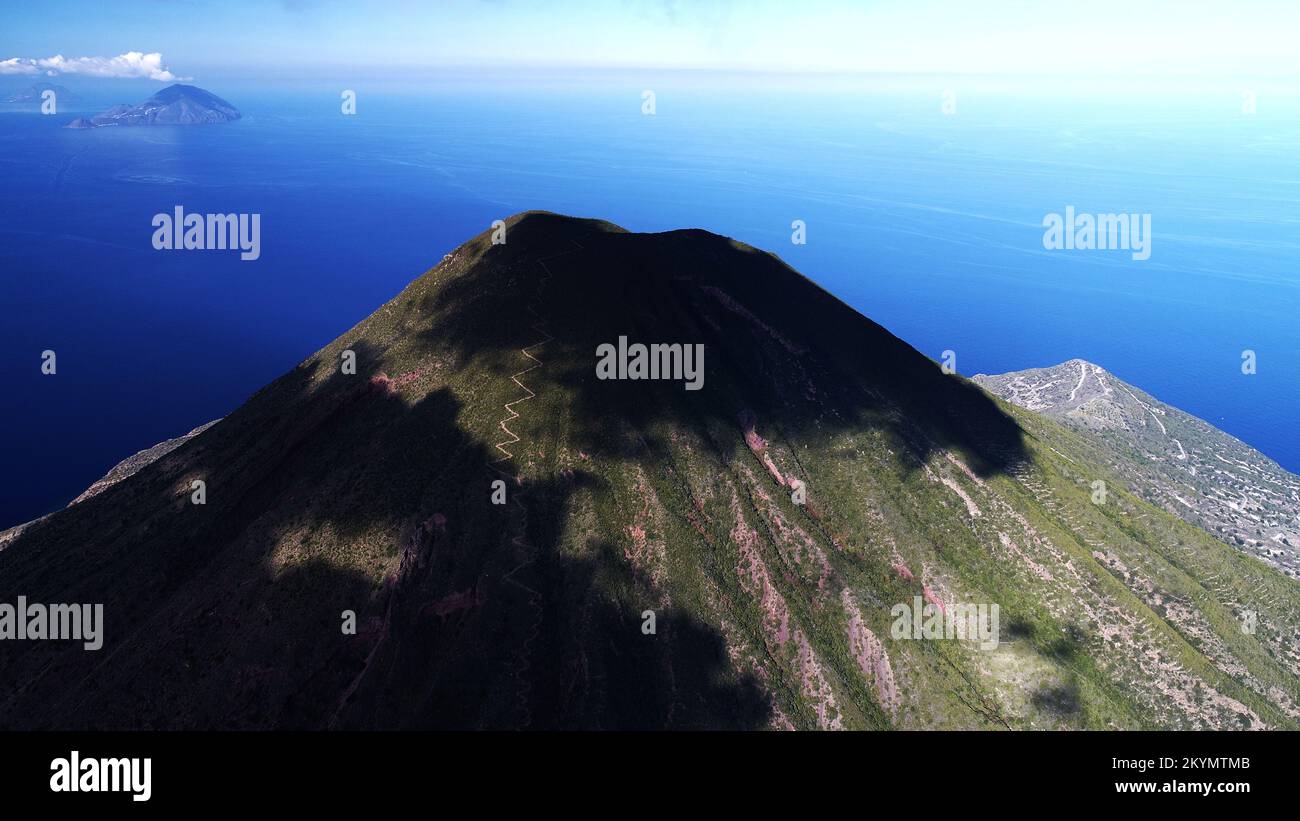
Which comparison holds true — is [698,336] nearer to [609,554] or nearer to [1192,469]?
[609,554]

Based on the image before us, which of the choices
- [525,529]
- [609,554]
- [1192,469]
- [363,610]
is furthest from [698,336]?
[1192,469]

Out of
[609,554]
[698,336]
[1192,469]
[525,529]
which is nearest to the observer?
[609,554]

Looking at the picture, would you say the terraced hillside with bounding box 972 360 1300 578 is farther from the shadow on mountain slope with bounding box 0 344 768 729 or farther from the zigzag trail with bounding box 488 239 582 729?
the zigzag trail with bounding box 488 239 582 729

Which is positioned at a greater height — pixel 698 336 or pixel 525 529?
pixel 698 336

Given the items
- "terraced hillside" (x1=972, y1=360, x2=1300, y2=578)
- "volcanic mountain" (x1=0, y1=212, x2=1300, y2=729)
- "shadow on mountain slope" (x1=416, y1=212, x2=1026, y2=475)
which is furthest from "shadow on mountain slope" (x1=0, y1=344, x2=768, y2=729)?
"terraced hillside" (x1=972, y1=360, x2=1300, y2=578)

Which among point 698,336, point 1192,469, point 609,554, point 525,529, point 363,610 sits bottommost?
point 363,610

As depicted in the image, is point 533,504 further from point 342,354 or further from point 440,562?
point 342,354
